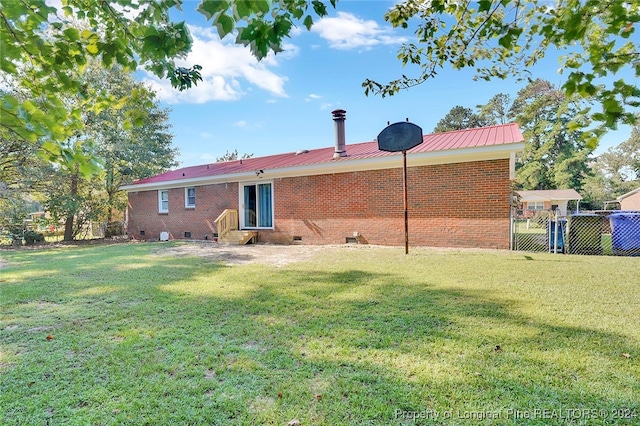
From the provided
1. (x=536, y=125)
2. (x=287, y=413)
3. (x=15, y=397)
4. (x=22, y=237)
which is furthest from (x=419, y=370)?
(x=536, y=125)

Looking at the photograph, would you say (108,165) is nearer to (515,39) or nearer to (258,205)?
(258,205)

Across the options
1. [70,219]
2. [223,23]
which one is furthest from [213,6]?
[70,219]

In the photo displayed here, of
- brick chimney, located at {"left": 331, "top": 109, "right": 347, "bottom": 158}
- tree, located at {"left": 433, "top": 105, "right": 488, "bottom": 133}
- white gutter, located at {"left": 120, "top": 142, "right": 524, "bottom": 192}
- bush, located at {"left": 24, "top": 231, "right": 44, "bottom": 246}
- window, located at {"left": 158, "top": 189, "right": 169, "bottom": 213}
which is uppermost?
tree, located at {"left": 433, "top": 105, "right": 488, "bottom": 133}

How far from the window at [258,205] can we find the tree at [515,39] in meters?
9.84

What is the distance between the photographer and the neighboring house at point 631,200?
97.9ft

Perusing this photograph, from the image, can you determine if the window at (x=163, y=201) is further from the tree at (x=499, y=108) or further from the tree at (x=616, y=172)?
the tree at (x=616, y=172)

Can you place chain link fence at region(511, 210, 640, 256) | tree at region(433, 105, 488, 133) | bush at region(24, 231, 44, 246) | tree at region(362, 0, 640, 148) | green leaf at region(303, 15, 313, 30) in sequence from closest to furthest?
tree at region(362, 0, 640, 148), green leaf at region(303, 15, 313, 30), chain link fence at region(511, 210, 640, 256), bush at region(24, 231, 44, 246), tree at region(433, 105, 488, 133)

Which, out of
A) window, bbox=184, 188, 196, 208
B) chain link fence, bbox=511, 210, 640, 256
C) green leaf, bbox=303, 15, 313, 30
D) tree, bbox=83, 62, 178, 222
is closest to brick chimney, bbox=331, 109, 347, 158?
chain link fence, bbox=511, 210, 640, 256

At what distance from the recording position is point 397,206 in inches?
393

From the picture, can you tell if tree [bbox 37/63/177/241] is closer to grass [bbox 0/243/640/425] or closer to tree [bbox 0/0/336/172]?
grass [bbox 0/243/640/425]

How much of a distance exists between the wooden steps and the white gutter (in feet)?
7.53

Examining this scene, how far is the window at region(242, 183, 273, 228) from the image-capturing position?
12984 millimetres

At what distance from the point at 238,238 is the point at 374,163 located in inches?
243

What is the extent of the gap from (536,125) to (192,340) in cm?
3873
